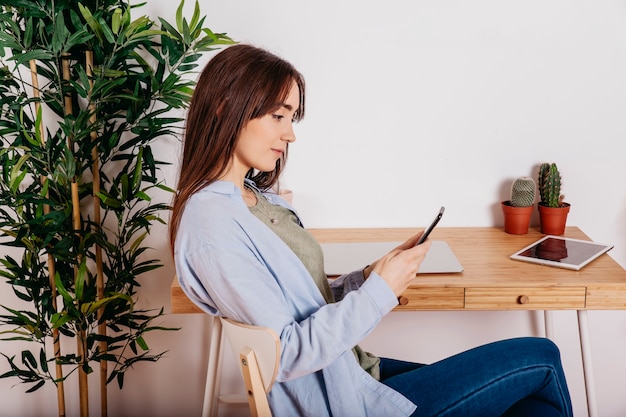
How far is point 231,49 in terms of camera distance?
1.27m

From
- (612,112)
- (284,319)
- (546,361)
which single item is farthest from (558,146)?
(284,319)

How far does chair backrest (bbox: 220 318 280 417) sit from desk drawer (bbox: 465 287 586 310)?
0.74 metres

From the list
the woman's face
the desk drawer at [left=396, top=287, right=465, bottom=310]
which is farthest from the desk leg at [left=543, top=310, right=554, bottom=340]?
the woman's face

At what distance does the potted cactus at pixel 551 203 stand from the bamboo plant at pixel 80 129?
3.39 ft

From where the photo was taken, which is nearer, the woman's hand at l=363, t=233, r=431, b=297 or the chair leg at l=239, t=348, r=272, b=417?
the chair leg at l=239, t=348, r=272, b=417

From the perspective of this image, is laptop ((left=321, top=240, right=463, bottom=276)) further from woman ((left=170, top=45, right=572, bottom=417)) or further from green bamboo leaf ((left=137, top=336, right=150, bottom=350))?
green bamboo leaf ((left=137, top=336, right=150, bottom=350))

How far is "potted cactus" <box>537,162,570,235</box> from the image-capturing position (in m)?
Answer: 2.00

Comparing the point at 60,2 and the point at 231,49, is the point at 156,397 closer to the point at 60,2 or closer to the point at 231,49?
the point at 60,2

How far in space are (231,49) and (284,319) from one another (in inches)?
20.4

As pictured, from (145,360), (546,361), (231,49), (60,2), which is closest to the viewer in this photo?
(231,49)

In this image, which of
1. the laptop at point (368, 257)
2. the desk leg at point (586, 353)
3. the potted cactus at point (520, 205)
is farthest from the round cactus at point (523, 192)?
the desk leg at point (586, 353)

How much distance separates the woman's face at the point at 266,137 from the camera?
1.28 metres

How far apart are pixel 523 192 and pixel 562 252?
245 millimetres

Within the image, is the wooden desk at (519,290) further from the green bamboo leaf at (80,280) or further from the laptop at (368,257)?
the green bamboo leaf at (80,280)
